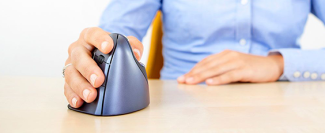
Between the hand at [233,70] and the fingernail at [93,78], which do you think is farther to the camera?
the hand at [233,70]

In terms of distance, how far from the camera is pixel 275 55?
773mm

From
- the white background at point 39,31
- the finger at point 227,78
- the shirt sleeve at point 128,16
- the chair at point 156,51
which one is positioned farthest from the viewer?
the white background at point 39,31

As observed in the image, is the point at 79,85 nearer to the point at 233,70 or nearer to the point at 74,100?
the point at 74,100

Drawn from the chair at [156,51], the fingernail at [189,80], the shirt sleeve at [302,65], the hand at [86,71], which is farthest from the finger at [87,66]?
the chair at [156,51]

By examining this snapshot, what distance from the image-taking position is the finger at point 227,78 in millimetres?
642

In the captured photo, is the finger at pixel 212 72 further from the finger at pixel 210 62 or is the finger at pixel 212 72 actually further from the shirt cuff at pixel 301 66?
the shirt cuff at pixel 301 66

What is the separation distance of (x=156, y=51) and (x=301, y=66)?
471 mm

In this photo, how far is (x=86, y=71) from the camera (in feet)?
1.24

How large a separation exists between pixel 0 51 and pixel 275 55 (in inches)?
46.8

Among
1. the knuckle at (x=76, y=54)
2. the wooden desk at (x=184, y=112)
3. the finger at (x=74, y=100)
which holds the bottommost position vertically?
the wooden desk at (x=184, y=112)

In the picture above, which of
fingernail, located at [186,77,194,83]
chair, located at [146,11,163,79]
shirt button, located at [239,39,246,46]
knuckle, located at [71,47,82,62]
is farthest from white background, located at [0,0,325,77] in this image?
knuckle, located at [71,47,82,62]

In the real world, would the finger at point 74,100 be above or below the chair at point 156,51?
above

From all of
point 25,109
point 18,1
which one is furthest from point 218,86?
point 18,1

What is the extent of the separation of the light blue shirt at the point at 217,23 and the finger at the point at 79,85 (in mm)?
368
